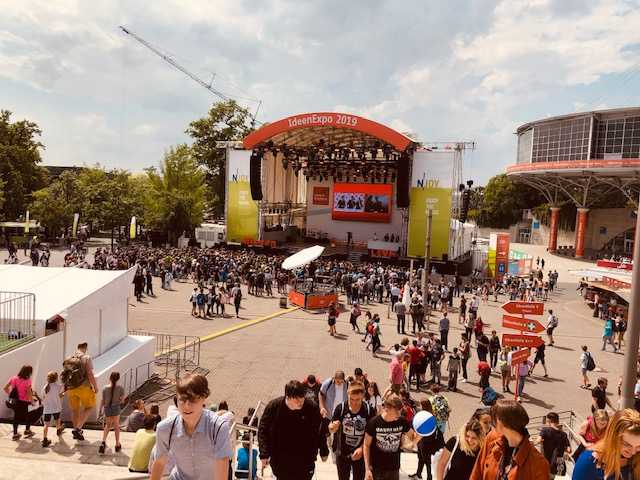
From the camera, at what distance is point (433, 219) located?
32.7 m

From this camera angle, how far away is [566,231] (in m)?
63.3

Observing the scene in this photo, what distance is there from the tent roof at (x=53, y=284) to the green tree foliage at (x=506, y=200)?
66.8m

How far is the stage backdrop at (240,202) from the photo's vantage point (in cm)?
3684

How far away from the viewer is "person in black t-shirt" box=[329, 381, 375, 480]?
4734 millimetres

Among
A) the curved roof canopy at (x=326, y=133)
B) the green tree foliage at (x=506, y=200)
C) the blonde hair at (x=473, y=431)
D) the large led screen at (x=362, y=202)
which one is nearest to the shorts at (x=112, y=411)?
the blonde hair at (x=473, y=431)

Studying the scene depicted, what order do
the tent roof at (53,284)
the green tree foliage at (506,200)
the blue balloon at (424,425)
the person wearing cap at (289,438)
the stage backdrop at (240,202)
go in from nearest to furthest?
the person wearing cap at (289,438) < the blue balloon at (424,425) < the tent roof at (53,284) < the stage backdrop at (240,202) < the green tree foliage at (506,200)

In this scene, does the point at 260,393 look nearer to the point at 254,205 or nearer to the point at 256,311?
the point at 256,311

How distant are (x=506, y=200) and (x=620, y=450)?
7286cm

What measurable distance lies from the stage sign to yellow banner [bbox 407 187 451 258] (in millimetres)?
12908

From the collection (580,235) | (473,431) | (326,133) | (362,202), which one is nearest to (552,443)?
(473,431)

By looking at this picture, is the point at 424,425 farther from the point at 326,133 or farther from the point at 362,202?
the point at 362,202

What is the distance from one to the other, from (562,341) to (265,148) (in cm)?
2393

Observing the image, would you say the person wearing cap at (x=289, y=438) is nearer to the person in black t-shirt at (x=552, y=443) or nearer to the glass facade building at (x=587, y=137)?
the person in black t-shirt at (x=552, y=443)

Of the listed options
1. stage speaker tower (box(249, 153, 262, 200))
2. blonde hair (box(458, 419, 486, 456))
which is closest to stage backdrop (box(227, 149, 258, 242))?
stage speaker tower (box(249, 153, 262, 200))
